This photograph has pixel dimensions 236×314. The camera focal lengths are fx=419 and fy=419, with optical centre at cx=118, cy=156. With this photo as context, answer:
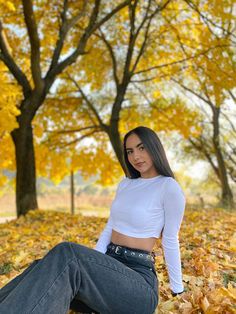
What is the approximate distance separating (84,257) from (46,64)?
1101 cm

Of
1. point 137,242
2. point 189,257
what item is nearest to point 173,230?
point 137,242

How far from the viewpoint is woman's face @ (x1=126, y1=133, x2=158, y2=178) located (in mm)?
2857

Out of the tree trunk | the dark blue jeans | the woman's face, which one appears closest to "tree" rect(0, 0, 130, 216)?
the tree trunk

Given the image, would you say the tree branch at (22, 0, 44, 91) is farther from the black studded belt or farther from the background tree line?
the black studded belt

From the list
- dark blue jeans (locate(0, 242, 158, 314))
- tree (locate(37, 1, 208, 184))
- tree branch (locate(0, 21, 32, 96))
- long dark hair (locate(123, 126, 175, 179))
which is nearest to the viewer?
dark blue jeans (locate(0, 242, 158, 314))

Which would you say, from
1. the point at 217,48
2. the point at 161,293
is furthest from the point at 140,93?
the point at 161,293

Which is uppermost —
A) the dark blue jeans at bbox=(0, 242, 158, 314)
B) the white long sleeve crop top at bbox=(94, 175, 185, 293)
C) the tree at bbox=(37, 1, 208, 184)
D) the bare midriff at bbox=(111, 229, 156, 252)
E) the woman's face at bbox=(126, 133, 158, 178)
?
the tree at bbox=(37, 1, 208, 184)

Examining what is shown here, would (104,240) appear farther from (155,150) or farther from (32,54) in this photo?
(32,54)

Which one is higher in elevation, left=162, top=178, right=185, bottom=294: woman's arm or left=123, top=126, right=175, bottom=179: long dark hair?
left=123, top=126, right=175, bottom=179: long dark hair

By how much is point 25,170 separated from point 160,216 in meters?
7.24

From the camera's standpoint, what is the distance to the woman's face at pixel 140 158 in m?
2.86

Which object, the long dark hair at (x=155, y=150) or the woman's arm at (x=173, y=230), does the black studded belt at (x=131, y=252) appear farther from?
the long dark hair at (x=155, y=150)

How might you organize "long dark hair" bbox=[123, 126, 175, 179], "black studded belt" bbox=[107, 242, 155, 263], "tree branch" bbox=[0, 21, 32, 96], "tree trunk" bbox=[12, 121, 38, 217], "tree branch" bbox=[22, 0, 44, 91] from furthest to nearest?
"tree trunk" bbox=[12, 121, 38, 217]
"tree branch" bbox=[0, 21, 32, 96]
"tree branch" bbox=[22, 0, 44, 91]
"long dark hair" bbox=[123, 126, 175, 179]
"black studded belt" bbox=[107, 242, 155, 263]

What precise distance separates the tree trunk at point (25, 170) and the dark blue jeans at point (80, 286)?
7.26 m
